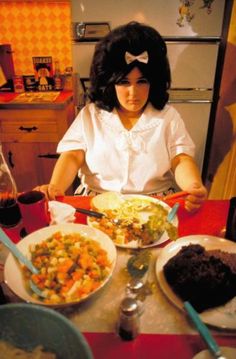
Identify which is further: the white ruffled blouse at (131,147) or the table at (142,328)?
the white ruffled blouse at (131,147)

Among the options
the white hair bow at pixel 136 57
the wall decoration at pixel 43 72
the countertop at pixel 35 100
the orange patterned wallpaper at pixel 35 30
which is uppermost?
the orange patterned wallpaper at pixel 35 30

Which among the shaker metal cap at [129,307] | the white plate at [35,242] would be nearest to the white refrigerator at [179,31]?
the white plate at [35,242]

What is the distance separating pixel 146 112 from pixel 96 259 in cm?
82

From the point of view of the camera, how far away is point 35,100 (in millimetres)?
2195

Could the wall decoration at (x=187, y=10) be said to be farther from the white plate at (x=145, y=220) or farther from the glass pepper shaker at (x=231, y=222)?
the glass pepper shaker at (x=231, y=222)

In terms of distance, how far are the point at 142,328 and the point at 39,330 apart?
206 millimetres

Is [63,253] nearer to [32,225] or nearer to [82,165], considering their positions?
[32,225]

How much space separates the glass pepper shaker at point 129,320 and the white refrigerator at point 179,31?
5.89ft

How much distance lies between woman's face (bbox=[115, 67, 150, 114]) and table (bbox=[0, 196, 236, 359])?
0.70 m

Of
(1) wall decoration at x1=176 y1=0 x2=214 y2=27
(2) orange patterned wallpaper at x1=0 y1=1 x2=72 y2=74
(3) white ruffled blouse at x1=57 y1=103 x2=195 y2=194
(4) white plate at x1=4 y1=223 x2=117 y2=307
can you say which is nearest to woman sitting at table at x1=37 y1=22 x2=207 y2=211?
(3) white ruffled blouse at x1=57 y1=103 x2=195 y2=194

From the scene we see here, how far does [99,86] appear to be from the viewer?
127cm

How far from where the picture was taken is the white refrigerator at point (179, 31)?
5.92 feet

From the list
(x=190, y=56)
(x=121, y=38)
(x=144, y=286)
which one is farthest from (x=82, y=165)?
(x=190, y=56)

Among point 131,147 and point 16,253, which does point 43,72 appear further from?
point 16,253
